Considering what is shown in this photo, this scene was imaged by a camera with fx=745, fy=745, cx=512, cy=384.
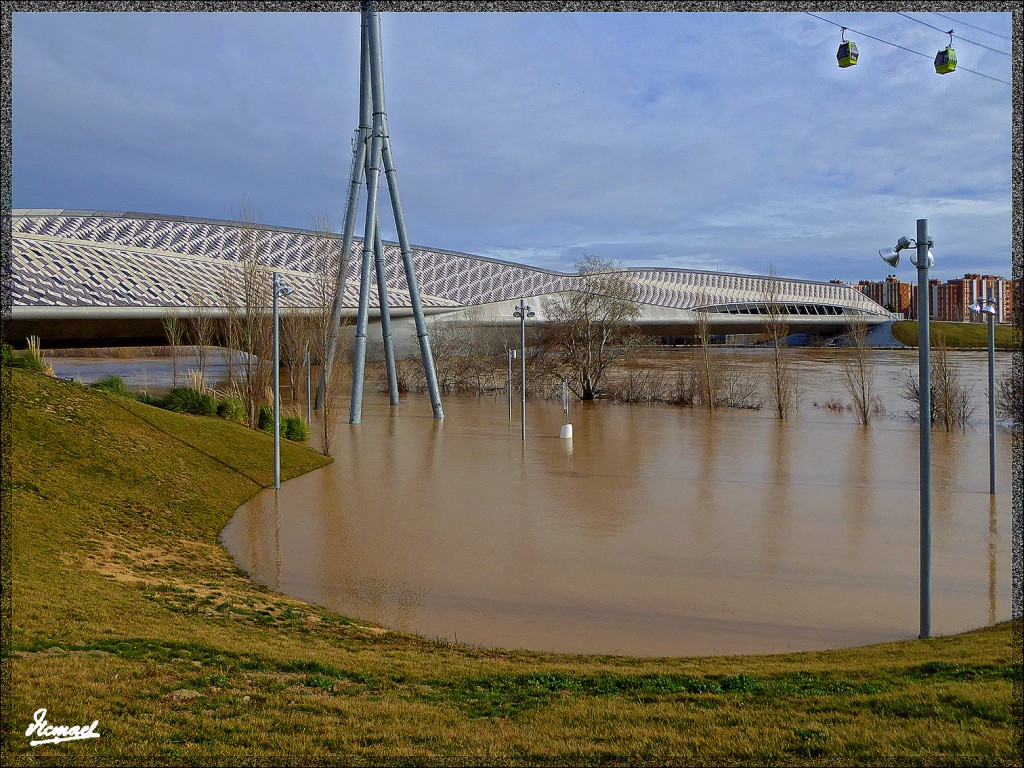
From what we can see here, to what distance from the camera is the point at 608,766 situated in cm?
336

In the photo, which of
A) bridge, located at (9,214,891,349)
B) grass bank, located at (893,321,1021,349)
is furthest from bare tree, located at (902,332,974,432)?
grass bank, located at (893,321,1021,349)

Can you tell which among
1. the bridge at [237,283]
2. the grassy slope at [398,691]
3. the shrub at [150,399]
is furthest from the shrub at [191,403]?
the grassy slope at [398,691]

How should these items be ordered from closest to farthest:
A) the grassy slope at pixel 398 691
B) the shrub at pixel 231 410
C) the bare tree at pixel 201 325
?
the grassy slope at pixel 398 691, the shrub at pixel 231 410, the bare tree at pixel 201 325

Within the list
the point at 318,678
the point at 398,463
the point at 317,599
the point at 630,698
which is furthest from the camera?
the point at 398,463

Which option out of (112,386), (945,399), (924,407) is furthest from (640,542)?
(945,399)

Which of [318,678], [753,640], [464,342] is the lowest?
[753,640]

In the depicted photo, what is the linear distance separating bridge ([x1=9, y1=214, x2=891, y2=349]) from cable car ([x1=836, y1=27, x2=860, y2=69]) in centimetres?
1705

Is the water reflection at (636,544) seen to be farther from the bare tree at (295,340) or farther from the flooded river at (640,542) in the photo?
the bare tree at (295,340)

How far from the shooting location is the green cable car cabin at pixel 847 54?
9.34m

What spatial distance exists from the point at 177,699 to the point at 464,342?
34650 mm

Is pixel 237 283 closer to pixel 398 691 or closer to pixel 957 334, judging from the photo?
pixel 398 691

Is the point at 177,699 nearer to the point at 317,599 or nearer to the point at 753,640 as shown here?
the point at 317,599

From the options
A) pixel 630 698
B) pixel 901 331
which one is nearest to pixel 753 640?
A: pixel 630 698

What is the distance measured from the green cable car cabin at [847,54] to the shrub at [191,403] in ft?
49.5
